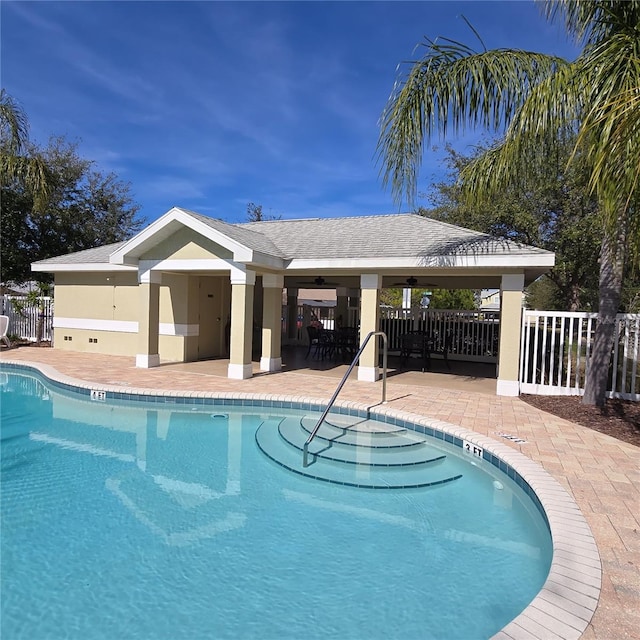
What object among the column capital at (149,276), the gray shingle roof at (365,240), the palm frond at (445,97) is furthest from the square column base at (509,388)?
the column capital at (149,276)

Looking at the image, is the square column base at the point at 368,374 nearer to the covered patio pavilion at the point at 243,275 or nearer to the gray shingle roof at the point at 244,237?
the covered patio pavilion at the point at 243,275

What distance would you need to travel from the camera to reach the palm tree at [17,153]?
15.5 meters

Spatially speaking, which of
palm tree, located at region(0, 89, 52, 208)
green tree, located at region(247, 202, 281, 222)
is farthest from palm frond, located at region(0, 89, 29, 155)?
green tree, located at region(247, 202, 281, 222)

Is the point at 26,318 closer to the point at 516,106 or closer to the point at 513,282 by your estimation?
the point at 513,282

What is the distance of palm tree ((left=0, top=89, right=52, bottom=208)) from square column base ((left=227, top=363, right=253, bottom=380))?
33.6 feet

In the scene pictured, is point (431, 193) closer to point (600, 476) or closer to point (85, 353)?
point (85, 353)

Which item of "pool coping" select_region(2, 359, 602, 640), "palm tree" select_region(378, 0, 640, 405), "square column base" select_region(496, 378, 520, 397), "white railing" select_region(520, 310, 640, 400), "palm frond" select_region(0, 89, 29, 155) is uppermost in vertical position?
"palm frond" select_region(0, 89, 29, 155)

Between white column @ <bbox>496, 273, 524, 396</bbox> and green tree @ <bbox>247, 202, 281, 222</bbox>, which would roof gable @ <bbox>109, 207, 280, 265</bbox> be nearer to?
white column @ <bbox>496, 273, 524, 396</bbox>

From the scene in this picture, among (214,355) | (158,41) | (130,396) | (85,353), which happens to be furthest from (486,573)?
(85,353)

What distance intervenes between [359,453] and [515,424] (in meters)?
3.22

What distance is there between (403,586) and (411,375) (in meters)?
10.4

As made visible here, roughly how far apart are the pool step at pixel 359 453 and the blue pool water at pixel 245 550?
20cm

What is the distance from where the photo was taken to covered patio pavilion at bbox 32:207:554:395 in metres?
11.5

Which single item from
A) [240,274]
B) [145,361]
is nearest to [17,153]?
[145,361]
